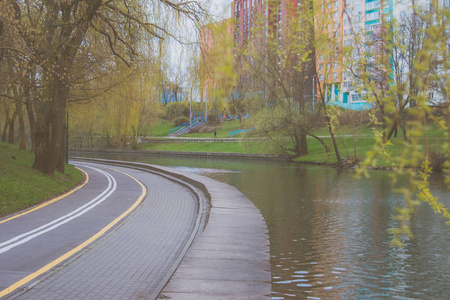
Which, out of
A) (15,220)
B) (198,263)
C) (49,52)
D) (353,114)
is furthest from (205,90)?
(353,114)

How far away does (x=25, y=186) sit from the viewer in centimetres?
1664

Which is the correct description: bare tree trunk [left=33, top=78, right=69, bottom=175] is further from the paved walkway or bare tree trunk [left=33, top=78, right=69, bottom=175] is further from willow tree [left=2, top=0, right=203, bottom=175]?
the paved walkway

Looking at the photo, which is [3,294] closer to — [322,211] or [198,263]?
[198,263]

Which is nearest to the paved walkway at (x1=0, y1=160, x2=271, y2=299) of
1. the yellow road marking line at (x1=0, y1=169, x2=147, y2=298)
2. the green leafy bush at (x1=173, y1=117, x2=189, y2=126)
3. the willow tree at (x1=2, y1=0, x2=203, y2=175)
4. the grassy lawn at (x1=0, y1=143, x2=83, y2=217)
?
the yellow road marking line at (x1=0, y1=169, x2=147, y2=298)

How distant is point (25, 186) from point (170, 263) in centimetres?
1051

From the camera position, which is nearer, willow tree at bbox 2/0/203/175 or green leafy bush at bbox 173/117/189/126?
willow tree at bbox 2/0/203/175

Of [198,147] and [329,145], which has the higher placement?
[329,145]

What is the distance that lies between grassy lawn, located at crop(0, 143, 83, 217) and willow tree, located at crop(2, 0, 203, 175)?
3.55 feet

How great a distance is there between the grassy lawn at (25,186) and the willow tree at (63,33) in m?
1.08

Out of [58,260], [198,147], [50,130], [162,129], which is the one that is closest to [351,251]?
[58,260]

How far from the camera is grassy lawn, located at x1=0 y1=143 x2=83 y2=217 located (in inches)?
560

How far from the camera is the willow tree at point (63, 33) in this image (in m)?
17.9

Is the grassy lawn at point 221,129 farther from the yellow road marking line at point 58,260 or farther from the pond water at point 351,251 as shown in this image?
the yellow road marking line at point 58,260

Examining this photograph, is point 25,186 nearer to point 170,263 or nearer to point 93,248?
point 93,248
